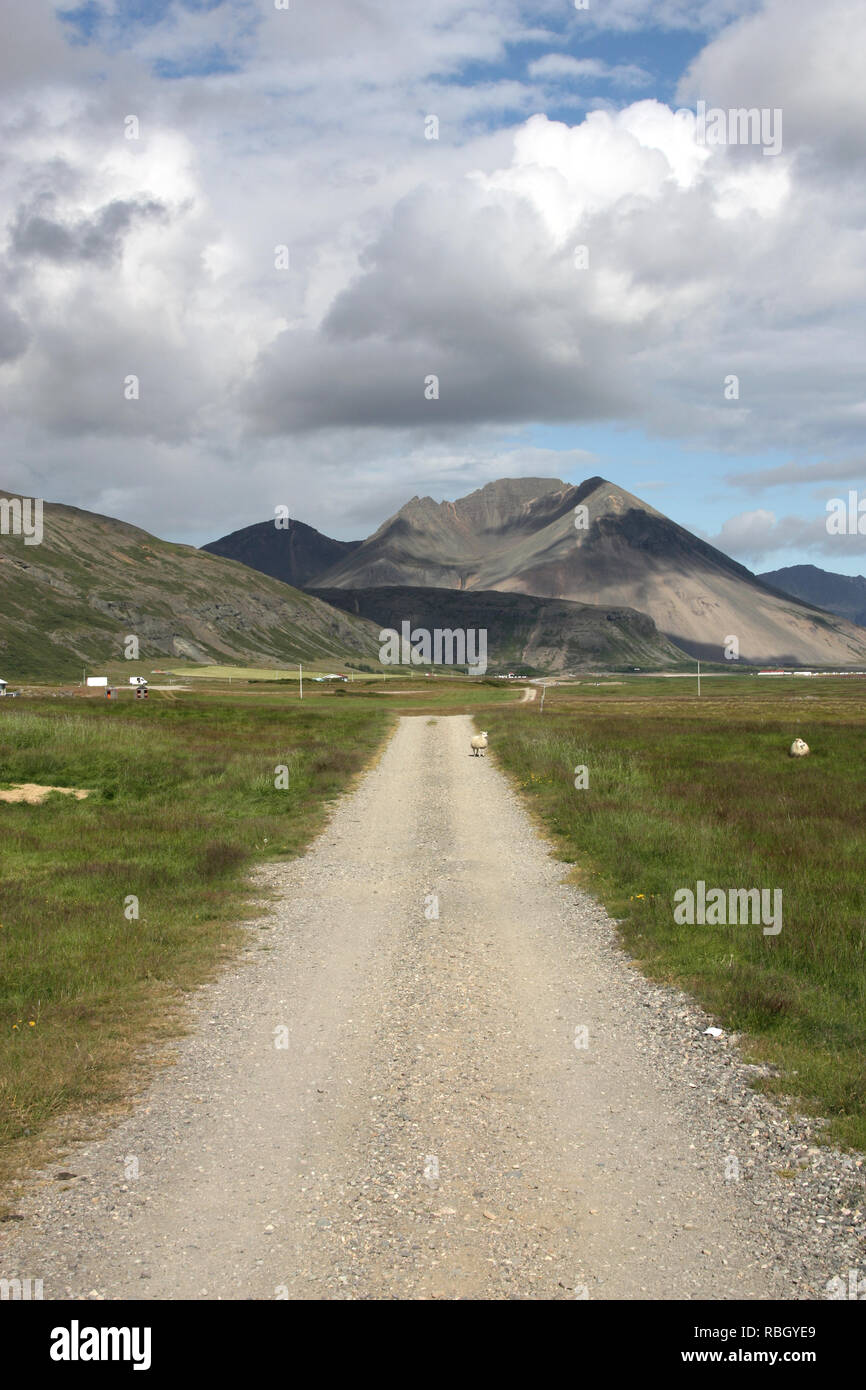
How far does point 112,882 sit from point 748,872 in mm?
11281

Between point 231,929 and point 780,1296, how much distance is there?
9.70m

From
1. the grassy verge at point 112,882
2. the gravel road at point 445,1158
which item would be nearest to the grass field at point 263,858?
the grassy verge at point 112,882

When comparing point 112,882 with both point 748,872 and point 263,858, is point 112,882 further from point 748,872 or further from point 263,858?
point 748,872

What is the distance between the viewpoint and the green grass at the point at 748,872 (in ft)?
30.1

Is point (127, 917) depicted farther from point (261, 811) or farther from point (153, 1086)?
point (261, 811)

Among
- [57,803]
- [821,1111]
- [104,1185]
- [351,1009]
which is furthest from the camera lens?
[57,803]

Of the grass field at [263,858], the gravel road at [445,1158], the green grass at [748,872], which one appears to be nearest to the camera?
the gravel road at [445,1158]

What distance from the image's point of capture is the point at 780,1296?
5355 millimetres

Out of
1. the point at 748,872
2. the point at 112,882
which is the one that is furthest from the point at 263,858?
the point at 748,872

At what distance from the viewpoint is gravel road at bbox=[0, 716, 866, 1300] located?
5535 mm

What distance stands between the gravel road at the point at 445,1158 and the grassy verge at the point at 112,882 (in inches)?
28.5

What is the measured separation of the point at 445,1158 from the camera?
688cm

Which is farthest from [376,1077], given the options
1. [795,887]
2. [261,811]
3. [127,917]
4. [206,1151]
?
[261,811]

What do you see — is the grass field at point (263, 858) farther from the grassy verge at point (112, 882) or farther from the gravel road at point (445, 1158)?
the gravel road at point (445, 1158)
